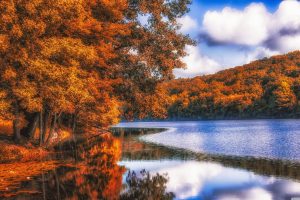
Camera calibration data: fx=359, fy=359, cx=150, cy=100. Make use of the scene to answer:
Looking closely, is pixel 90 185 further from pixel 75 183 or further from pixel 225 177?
pixel 225 177

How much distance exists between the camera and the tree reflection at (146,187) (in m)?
13.8

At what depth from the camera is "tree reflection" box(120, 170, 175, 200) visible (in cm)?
1379

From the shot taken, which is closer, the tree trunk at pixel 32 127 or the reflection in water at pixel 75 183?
the reflection in water at pixel 75 183

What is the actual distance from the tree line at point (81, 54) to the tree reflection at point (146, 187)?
8.65 meters

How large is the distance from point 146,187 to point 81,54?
473 inches

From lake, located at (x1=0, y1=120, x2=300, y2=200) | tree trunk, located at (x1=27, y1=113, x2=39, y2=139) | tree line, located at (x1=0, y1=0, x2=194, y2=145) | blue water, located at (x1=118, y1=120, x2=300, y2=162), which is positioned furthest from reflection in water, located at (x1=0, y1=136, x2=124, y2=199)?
blue water, located at (x1=118, y1=120, x2=300, y2=162)

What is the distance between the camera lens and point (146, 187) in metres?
15.9

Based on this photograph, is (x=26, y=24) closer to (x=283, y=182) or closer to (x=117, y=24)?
(x=117, y=24)

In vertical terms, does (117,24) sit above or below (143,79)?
above

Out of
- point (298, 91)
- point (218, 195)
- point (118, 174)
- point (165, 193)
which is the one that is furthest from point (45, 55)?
point (298, 91)

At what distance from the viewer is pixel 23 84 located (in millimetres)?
24188

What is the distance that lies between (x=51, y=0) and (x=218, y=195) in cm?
1603

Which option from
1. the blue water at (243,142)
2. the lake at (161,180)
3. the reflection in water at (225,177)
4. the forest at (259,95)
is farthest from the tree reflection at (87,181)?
the forest at (259,95)

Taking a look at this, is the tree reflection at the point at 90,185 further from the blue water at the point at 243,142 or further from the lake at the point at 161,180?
the blue water at the point at 243,142
